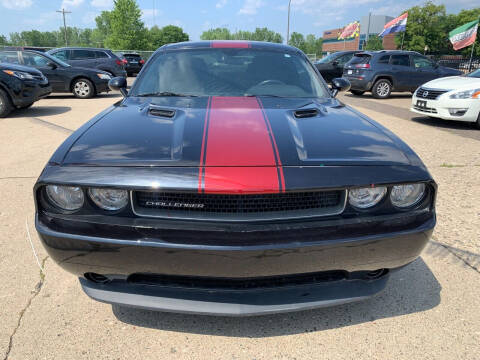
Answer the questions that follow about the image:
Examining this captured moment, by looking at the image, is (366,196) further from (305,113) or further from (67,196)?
(67,196)

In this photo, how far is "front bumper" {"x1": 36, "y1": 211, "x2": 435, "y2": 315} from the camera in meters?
1.49

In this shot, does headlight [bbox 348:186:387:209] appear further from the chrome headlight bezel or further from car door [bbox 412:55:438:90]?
car door [bbox 412:55:438:90]

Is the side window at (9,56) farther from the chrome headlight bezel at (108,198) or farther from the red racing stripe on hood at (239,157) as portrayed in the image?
the chrome headlight bezel at (108,198)

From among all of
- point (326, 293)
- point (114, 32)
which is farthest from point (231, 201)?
point (114, 32)

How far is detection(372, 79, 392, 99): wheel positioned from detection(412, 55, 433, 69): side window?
105cm

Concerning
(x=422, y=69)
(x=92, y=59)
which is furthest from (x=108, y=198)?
(x=92, y=59)

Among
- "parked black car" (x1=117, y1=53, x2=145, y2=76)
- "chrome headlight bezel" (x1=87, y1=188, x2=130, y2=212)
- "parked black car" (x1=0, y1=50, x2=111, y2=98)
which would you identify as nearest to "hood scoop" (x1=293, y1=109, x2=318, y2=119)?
"chrome headlight bezel" (x1=87, y1=188, x2=130, y2=212)

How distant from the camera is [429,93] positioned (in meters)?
7.60

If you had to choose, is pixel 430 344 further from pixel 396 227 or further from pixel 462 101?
pixel 462 101

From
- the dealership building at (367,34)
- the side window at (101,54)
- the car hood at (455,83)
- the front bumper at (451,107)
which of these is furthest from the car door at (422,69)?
the dealership building at (367,34)

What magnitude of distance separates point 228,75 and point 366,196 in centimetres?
163

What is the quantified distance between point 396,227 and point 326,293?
0.44 meters

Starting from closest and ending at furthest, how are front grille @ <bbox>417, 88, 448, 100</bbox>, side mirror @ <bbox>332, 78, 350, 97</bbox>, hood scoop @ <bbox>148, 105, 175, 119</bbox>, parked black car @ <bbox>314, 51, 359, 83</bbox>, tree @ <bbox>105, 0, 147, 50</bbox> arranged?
hood scoop @ <bbox>148, 105, 175, 119</bbox>
side mirror @ <bbox>332, 78, 350, 97</bbox>
front grille @ <bbox>417, 88, 448, 100</bbox>
parked black car @ <bbox>314, 51, 359, 83</bbox>
tree @ <bbox>105, 0, 147, 50</bbox>

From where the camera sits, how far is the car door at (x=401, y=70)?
11.7 meters
